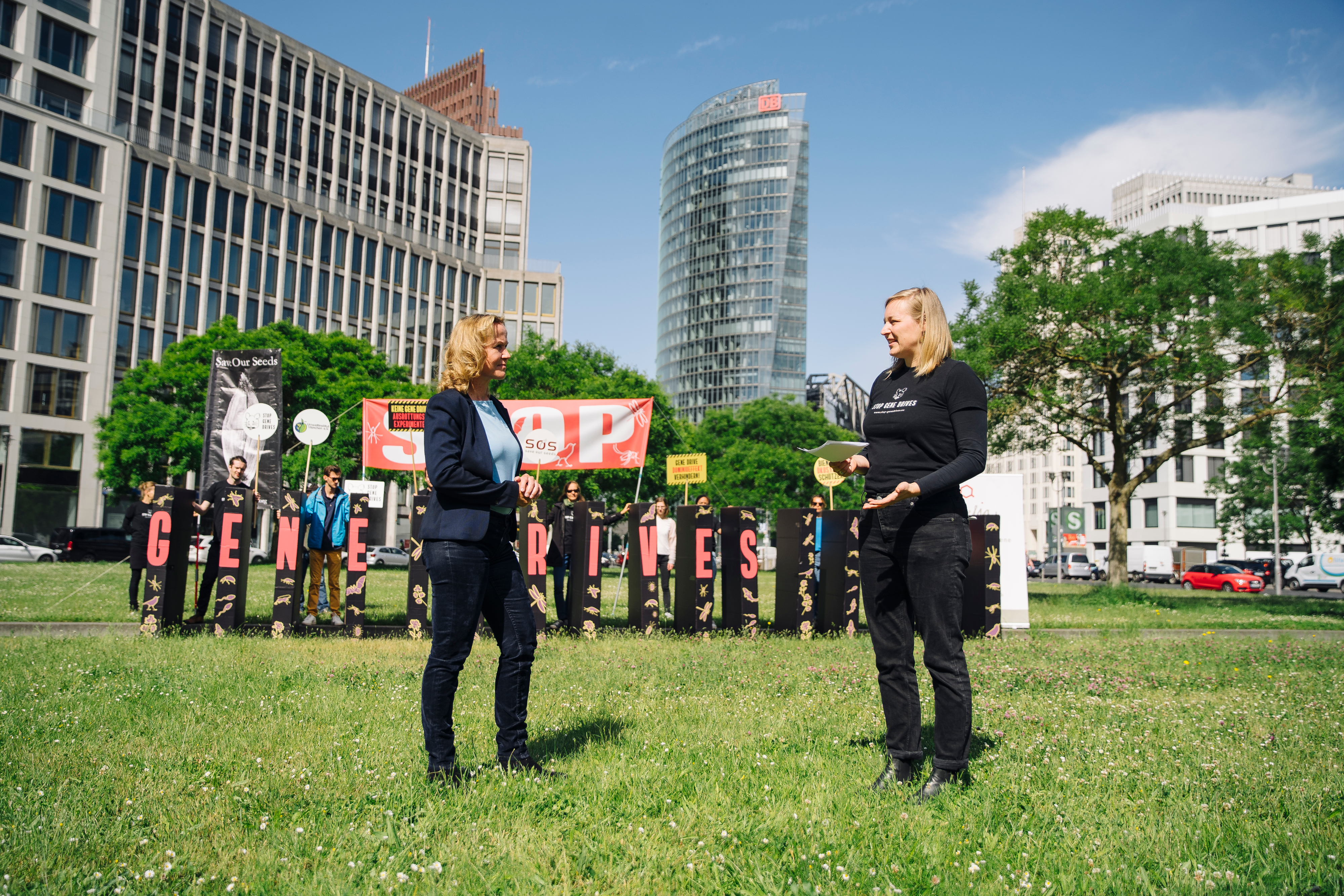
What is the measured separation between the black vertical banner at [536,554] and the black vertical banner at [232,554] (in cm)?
317

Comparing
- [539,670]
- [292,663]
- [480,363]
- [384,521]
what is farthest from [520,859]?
[384,521]

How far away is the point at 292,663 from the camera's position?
24.8 feet

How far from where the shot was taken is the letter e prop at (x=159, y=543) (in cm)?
973

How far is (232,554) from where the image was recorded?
397 inches

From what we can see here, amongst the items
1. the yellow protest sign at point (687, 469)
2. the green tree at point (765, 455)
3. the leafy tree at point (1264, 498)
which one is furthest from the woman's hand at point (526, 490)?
the leafy tree at point (1264, 498)

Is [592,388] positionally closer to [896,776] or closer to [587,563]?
[587,563]

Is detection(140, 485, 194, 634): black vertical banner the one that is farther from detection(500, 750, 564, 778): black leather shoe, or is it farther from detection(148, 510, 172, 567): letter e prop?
detection(500, 750, 564, 778): black leather shoe

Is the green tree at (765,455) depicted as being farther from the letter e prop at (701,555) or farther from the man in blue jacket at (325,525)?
the letter e prop at (701,555)

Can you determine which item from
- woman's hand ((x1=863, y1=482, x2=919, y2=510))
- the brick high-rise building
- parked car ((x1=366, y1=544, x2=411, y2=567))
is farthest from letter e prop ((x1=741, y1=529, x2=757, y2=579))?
the brick high-rise building

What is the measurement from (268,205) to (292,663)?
2330 inches

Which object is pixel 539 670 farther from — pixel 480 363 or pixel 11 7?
pixel 11 7

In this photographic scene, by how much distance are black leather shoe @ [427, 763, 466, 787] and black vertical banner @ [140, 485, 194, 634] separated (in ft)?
24.0

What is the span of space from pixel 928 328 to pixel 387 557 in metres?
44.4

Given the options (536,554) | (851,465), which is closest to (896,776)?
(851,465)
